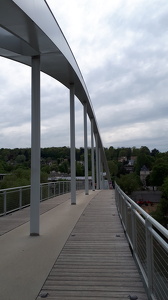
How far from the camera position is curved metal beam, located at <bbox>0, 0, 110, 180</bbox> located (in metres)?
4.22

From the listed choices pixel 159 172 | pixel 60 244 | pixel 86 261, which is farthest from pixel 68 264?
pixel 159 172

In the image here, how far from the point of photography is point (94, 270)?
12.2 feet

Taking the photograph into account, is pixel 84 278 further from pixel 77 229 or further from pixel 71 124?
pixel 71 124

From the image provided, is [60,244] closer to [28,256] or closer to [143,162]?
[28,256]

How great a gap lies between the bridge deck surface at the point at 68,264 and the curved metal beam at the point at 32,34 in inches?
143

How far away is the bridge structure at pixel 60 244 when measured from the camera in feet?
9.68

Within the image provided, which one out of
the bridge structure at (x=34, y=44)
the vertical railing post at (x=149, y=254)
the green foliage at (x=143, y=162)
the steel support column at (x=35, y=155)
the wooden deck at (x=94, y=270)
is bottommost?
the wooden deck at (x=94, y=270)

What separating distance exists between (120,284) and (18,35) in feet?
14.1

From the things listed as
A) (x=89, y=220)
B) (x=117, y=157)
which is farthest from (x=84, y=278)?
(x=117, y=157)

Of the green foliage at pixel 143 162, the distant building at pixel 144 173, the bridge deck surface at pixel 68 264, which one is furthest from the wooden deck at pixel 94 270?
the green foliage at pixel 143 162

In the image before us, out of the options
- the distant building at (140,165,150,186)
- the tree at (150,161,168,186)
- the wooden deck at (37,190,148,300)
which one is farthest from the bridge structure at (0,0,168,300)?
the distant building at (140,165,150,186)

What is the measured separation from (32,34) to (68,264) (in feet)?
12.8

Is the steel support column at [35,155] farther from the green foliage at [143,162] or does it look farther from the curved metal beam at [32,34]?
the green foliage at [143,162]

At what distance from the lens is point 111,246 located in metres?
4.88
